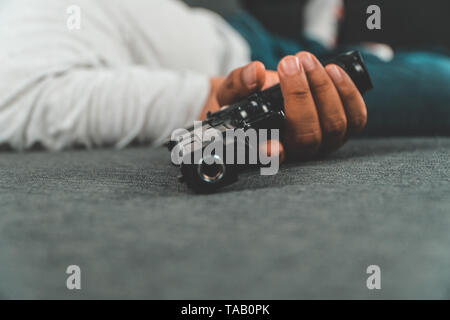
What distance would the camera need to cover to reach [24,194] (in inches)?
10.1

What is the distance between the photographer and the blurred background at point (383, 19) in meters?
1.21

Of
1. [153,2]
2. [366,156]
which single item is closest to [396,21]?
[153,2]

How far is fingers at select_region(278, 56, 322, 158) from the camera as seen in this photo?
0.30 metres

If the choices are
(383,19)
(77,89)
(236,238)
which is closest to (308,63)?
(236,238)

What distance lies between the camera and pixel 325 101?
Answer: 1.06 ft

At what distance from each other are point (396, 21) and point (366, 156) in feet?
3.68

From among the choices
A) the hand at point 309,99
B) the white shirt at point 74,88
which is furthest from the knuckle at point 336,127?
the white shirt at point 74,88

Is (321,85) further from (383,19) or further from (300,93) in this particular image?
(383,19)

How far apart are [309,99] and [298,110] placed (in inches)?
0.5

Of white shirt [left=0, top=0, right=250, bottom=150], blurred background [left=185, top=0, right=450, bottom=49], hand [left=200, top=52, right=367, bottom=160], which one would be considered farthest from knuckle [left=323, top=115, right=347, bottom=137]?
blurred background [left=185, top=0, right=450, bottom=49]

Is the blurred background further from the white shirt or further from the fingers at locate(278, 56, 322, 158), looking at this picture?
the fingers at locate(278, 56, 322, 158)

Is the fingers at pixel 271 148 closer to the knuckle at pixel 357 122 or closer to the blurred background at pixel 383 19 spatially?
the knuckle at pixel 357 122

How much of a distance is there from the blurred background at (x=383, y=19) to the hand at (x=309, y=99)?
868mm

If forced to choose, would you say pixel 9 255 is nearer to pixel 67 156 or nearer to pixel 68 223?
pixel 68 223
